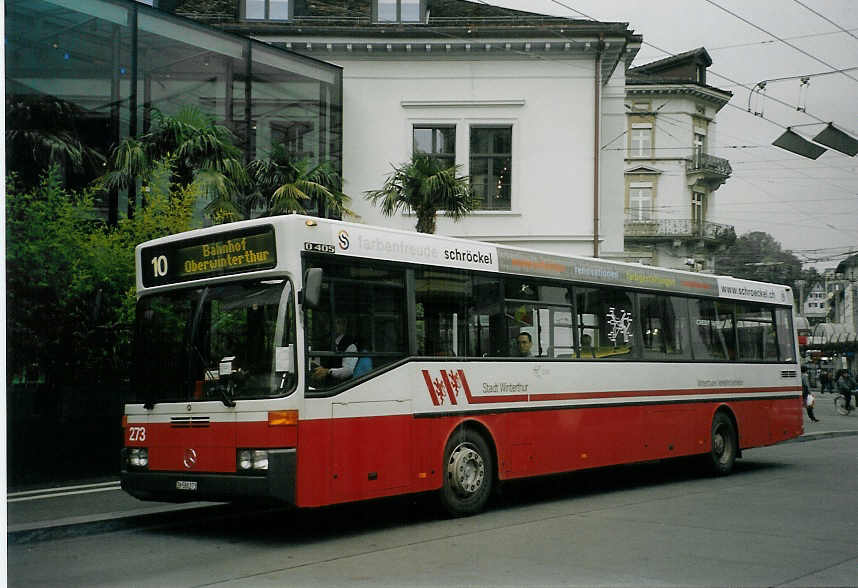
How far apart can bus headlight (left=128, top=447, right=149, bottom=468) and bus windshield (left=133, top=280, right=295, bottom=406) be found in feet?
1.68

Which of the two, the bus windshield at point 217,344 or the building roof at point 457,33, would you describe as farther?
the building roof at point 457,33

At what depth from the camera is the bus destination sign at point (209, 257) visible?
9.58 metres

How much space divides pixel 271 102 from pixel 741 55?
10.3 meters

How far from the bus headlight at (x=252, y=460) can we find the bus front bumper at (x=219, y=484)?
57 millimetres

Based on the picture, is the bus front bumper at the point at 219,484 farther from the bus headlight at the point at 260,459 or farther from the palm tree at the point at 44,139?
the palm tree at the point at 44,139

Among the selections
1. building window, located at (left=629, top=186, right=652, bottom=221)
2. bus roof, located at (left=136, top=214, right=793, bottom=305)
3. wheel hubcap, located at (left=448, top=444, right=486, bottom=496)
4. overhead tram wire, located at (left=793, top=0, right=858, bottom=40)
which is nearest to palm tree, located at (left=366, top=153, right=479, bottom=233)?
bus roof, located at (left=136, top=214, right=793, bottom=305)

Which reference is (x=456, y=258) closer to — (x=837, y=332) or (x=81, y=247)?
(x=81, y=247)

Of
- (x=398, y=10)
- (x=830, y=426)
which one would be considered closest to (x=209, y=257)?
(x=398, y=10)

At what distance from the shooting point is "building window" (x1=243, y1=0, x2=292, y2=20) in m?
24.9

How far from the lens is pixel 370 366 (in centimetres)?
1016

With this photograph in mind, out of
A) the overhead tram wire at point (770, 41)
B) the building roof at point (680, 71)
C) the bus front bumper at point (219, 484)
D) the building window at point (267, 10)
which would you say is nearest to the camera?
the bus front bumper at point (219, 484)

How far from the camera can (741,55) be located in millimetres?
17016

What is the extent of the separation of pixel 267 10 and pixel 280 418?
18178 millimetres

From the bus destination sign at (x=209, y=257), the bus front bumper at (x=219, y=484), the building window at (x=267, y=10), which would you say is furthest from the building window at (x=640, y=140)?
the bus front bumper at (x=219, y=484)
